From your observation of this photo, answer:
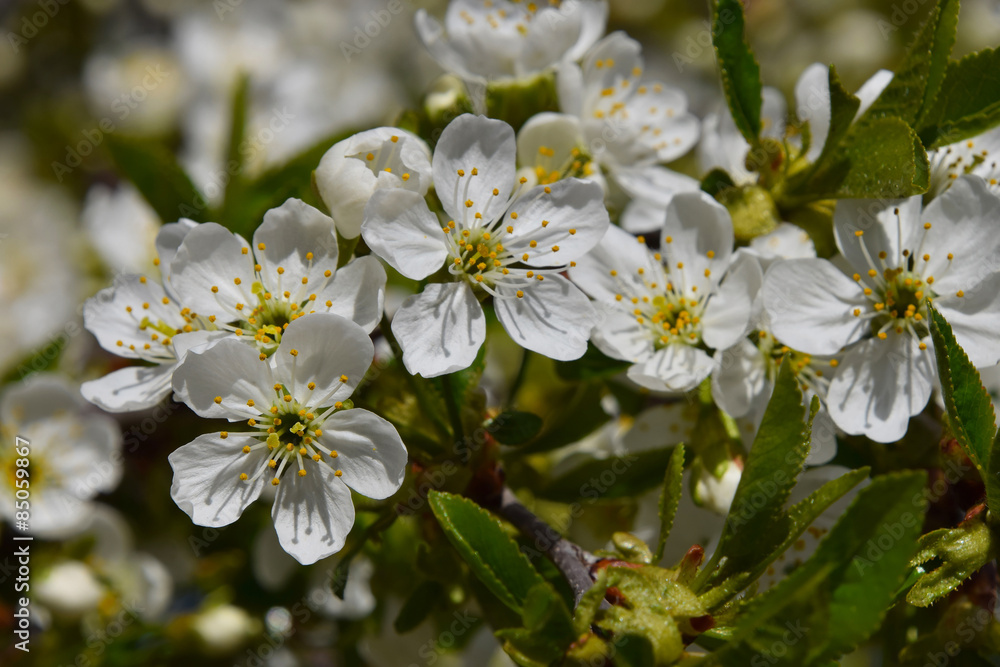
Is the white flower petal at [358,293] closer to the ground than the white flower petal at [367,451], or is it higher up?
higher up

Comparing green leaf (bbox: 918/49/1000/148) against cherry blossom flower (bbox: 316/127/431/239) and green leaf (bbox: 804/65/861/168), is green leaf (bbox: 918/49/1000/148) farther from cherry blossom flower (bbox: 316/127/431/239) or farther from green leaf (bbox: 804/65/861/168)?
cherry blossom flower (bbox: 316/127/431/239)

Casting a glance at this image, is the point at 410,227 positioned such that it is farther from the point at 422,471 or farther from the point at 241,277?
the point at 422,471

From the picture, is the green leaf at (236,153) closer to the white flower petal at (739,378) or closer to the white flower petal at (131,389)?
the white flower petal at (131,389)

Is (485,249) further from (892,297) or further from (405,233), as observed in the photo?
(892,297)

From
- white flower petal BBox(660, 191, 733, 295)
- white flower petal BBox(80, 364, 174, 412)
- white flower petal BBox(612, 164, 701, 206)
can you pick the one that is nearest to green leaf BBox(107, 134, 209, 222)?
white flower petal BBox(80, 364, 174, 412)
